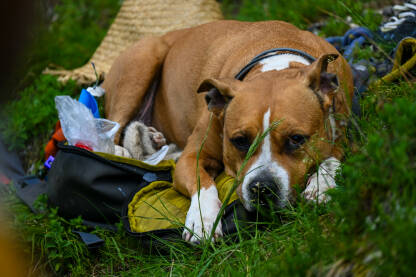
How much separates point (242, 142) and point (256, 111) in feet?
0.67

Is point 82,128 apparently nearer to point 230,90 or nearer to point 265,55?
point 230,90

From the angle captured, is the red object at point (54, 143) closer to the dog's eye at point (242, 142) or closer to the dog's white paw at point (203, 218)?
the dog's white paw at point (203, 218)

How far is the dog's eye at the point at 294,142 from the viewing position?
2553 mm

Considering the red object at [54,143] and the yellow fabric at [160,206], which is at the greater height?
the yellow fabric at [160,206]

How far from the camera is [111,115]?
429 centimetres

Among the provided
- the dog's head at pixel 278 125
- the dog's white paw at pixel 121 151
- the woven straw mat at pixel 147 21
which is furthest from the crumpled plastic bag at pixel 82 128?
the woven straw mat at pixel 147 21

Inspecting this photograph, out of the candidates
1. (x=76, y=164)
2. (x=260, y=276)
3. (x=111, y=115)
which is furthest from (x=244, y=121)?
(x=111, y=115)

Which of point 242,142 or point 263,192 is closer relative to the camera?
point 263,192

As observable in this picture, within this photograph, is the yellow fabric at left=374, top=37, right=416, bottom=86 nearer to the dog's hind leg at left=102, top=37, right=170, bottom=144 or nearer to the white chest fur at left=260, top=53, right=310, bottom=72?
the white chest fur at left=260, top=53, right=310, bottom=72

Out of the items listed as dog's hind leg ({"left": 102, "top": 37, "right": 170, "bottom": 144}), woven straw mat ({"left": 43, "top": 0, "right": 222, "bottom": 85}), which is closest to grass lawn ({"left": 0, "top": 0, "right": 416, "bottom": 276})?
dog's hind leg ({"left": 102, "top": 37, "right": 170, "bottom": 144})

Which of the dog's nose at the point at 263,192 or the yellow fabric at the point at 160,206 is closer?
the dog's nose at the point at 263,192

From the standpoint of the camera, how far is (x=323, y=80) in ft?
8.98

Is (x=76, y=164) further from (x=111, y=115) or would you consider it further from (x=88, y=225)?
(x=111, y=115)

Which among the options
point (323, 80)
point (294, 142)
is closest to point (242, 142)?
point (294, 142)
